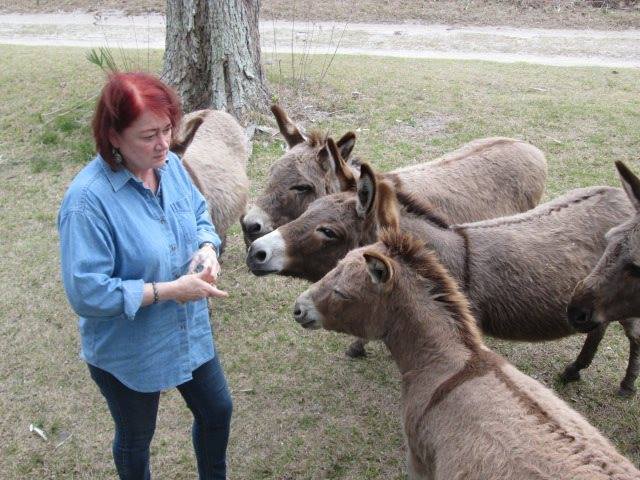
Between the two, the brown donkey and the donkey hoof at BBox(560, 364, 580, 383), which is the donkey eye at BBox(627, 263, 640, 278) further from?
the donkey hoof at BBox(560, 364, 580, 383)

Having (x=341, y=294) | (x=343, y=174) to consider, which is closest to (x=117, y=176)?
(x=341, y=294)

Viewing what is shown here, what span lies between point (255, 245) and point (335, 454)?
1.66 metres

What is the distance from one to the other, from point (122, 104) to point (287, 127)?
3290mm

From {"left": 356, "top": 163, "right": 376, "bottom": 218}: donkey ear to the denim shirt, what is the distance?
1.22m

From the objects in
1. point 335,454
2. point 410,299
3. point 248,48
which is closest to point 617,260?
point 410,299

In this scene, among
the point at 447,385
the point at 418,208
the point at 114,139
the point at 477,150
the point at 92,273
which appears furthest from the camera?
the point at 477,150

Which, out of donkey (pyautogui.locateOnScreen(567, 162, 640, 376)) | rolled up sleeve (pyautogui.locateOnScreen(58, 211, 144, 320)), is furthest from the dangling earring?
donkey (pyautogui.locateOnScreen(567, 162, 640, 376))

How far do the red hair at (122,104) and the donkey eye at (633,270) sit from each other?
2906 millimetres

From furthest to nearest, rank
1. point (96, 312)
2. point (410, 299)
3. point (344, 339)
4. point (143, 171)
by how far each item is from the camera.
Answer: point (344, 339)
point (410, 299)
point (143, 171)
point (96, 312)

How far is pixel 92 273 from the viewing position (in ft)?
8.48

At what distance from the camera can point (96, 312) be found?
262 centimetres

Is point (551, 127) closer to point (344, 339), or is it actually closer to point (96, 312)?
point (344, 339)

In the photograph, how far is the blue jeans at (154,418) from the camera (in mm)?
3029

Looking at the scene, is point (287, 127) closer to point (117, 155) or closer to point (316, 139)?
point (316, 139)
